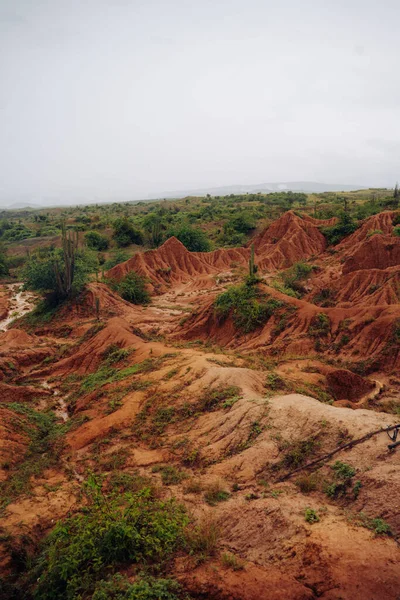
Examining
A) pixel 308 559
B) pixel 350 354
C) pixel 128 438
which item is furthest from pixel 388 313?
pixel 308 559

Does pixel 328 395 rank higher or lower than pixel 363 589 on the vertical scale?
lower

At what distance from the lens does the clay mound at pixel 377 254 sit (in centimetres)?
2834

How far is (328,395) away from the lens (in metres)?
12.6

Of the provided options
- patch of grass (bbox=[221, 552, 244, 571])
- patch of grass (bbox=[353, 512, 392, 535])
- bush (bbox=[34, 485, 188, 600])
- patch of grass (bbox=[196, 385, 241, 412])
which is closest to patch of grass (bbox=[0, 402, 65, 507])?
bush (bbox=[34, 485, 188, 600])

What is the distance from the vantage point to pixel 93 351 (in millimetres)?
17875

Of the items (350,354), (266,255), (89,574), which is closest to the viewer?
(89,574)

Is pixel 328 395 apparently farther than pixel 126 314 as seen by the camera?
No

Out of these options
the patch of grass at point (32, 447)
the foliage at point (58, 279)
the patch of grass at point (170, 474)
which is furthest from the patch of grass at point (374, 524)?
the foliage at point (58, 279)

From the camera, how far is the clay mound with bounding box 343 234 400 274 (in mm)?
28344

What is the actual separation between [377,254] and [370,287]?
747cm

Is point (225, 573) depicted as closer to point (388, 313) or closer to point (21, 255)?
point (388, 313)

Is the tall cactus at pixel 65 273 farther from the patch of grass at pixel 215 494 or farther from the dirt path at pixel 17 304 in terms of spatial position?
the patch of grass at pixel 215 494

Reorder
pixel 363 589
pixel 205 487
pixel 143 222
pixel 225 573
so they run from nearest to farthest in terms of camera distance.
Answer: pixel 363 589 < pixel 225 573 < pixel 205 487 < pixel 143 222

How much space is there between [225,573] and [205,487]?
2693 mm
